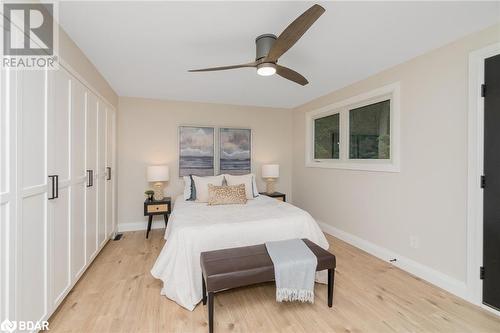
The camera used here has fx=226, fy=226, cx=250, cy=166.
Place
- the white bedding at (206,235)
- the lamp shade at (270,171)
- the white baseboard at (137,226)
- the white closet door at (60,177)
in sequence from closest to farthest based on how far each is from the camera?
the white closet door at (60,177) < the white bedding at (206,235) < the white baseboard at (137,226) < the lamp shade at (270,171)

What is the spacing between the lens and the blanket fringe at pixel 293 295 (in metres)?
1.81

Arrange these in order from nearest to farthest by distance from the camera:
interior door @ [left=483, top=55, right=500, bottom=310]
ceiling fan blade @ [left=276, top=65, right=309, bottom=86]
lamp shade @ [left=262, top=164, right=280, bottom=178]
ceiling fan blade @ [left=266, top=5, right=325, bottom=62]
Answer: ceiling fan blade @ [left=266, top=5, right=325, bottom=62]
interior door @ [left=483, top=55, right=500, bottom=310]
ceiling fan blade @ [left=276, top=65, right=309, bottom=86]
lamp shade @ [left=262, top=164, right=280, bottom=178]

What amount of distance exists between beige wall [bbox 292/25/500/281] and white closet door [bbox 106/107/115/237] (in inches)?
144

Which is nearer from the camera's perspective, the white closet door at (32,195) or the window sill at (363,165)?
the white closet door at (32,195)

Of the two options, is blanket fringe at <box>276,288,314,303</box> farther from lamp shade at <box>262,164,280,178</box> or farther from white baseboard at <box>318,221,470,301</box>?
lamp shade at <box>262,164,280,178</box>

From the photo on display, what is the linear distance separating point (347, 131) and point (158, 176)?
3183mm

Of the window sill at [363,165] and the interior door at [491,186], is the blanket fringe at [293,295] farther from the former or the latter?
the window sill at [363,165]

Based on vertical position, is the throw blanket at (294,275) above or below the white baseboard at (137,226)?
above

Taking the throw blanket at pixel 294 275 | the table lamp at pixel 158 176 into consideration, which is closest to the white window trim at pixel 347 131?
the throw blanket at pixel 294 275

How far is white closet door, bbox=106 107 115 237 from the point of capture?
3.31m

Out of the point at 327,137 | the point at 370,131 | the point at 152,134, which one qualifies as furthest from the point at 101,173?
the point at 370,131

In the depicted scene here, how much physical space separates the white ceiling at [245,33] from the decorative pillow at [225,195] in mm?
1599

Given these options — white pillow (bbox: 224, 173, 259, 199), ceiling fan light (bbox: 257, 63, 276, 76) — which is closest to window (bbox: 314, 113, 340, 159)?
white pillow (bbox: 224, 173, 259, 199)

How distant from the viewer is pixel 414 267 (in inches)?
99.0
